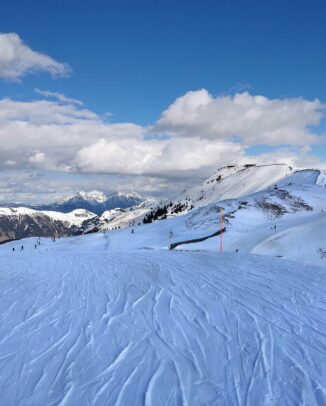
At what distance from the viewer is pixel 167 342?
8781mm

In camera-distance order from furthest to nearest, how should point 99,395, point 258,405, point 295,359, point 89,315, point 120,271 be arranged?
point 120,271 → point 89,315 → point 295,359 → point 99,395 → point 258,405

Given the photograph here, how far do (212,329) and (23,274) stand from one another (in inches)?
522

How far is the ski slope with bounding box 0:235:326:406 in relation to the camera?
6578 mm

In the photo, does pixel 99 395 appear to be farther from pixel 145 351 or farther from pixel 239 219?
pixel 239 219

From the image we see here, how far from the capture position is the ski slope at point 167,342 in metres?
6.58

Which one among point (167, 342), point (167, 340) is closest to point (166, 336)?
point (167, 340)

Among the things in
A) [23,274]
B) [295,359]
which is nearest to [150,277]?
[23,274]

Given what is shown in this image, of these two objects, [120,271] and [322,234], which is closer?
[120,271]

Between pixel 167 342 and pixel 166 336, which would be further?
pixel 166 336

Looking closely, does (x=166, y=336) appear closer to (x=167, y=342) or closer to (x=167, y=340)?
(x=167, y=340)

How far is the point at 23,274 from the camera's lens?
19.9 metres

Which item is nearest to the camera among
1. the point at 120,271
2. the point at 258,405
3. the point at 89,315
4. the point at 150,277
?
the point at 258,405

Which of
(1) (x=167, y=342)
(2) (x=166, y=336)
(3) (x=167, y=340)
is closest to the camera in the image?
(1) (x=167, y=342)

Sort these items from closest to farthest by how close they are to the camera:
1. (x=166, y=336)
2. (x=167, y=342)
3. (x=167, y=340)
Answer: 1. (x=167, y=342)
2. (x=167, y=340)
3. (x=166, y=336)
